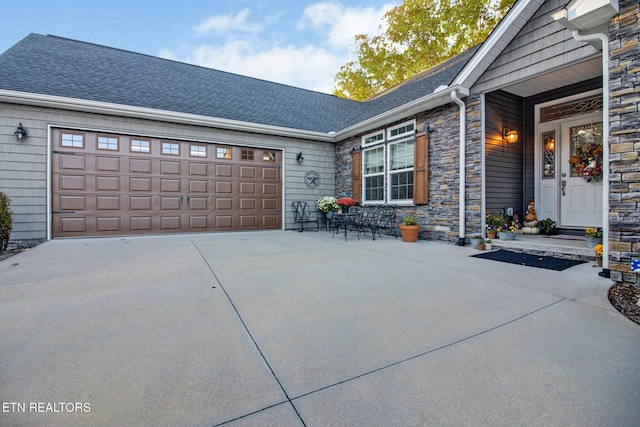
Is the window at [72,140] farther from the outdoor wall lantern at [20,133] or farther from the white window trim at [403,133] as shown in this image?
the white window trim at [403,133]

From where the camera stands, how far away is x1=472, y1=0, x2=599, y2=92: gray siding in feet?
12.2

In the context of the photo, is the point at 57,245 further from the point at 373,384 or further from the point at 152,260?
the point at 373,384

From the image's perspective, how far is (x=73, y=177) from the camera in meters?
5.65

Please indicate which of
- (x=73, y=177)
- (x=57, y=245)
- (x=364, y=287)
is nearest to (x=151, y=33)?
(x=73, y=177)

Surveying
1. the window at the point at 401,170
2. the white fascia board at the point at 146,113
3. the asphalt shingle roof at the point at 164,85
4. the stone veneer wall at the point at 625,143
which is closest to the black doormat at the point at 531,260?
the stone veneer wall at the point at 625,143

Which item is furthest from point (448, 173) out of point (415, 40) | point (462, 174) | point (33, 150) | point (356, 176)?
point (415, 40)

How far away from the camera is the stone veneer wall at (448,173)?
4.77 m

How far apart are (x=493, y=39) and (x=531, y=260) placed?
325 centimetres

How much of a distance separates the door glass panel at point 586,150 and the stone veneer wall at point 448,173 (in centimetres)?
166

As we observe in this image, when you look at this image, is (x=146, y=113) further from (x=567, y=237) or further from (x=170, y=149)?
(x=567, y=237)

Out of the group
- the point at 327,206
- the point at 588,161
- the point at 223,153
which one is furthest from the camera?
the point at 327,206

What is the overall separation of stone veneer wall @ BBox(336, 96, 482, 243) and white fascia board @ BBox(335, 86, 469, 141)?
17 cm

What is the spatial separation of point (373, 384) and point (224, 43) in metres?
12.9

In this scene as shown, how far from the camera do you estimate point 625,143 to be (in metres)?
2.84
